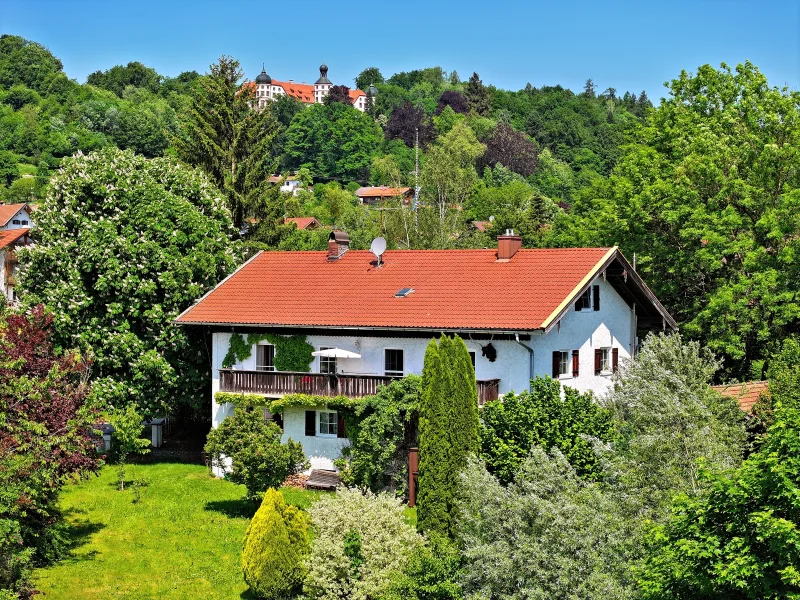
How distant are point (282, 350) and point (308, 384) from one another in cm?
204

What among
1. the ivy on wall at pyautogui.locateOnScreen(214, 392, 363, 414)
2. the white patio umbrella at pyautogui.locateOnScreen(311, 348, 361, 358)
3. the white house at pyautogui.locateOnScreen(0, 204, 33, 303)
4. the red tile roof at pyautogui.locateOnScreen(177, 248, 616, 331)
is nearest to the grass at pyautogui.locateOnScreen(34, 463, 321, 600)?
the ivy on wall at pyautogui.locateOnScreen(214, 392, 363, 414)

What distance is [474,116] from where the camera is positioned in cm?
17138

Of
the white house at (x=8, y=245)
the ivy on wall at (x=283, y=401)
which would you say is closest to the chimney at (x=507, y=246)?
the ivy on wall at (x=283, y=401)

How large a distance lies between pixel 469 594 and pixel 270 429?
9.91 metres

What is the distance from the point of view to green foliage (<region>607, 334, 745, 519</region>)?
785 inches

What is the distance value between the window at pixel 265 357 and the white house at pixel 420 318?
1.8 inches

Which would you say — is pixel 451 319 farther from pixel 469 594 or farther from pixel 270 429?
pixel 469 594

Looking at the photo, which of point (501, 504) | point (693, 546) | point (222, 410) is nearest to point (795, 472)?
point (693, 546)

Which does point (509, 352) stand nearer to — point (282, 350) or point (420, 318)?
point (420, 318)

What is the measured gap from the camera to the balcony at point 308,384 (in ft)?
97.5

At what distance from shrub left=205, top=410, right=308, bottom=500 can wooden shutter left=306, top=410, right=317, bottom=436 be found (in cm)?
338

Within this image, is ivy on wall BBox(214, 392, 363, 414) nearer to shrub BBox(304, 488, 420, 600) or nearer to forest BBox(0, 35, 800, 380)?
shrub BBox(304, 488, 420, 600)

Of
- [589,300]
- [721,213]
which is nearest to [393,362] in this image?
[589,300]

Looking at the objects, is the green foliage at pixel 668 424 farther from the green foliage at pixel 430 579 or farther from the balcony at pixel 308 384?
the green foliage at pixel 430 579
